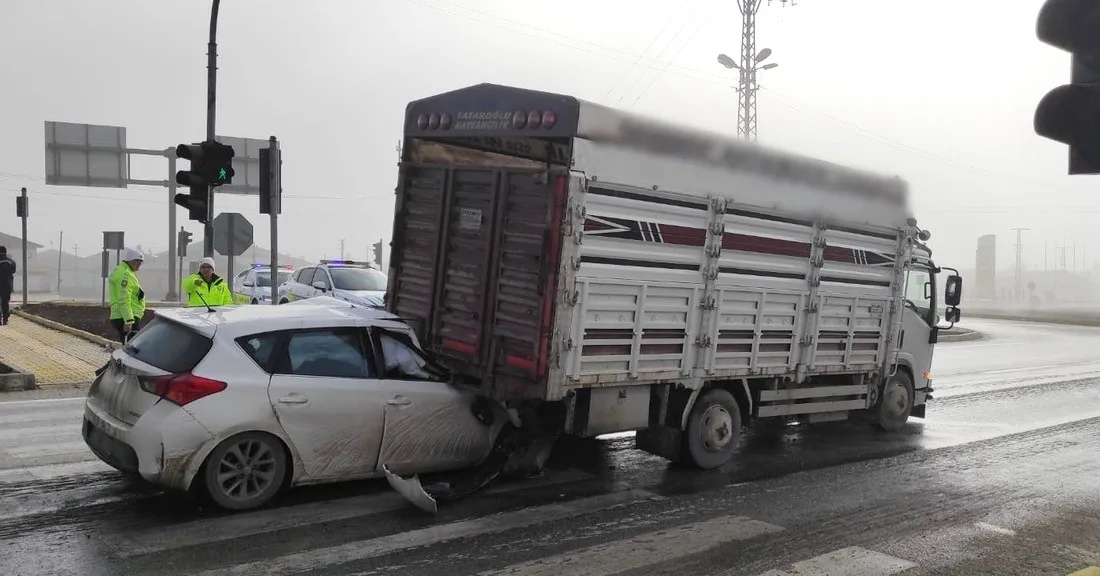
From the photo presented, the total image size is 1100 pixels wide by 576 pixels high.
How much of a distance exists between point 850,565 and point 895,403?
5.36 metres

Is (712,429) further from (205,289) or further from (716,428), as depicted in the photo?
(205,289)

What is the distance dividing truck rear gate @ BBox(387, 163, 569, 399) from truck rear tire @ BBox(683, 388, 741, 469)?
1.77m

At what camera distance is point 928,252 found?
10.7m

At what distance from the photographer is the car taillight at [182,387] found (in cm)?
569

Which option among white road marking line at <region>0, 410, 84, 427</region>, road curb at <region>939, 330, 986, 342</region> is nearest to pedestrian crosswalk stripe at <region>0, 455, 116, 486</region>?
white road marking line at <region>0, 410, 84, 427</region>

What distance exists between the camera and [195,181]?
38.9 ft

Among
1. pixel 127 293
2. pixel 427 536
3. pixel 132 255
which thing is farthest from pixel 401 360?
pixel 132 255

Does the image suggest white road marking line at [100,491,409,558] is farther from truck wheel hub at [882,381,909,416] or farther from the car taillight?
truck wheel hub at [882,381,909,416]

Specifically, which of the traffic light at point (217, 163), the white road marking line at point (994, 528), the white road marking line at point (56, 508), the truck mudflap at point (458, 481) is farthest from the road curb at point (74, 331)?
the white road marking line at point (994, 528)

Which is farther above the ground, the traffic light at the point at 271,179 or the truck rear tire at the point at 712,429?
the traffic light at the point at 271,179


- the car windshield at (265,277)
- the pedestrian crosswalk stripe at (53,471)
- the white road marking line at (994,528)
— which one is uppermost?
the car windshield at (265,277)

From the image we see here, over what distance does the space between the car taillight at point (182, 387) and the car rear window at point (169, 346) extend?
0.09 meters

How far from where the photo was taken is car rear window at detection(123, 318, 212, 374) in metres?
5.90

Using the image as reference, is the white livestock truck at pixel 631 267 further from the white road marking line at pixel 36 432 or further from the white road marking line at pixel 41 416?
the white road marking line at pixel 41 416
